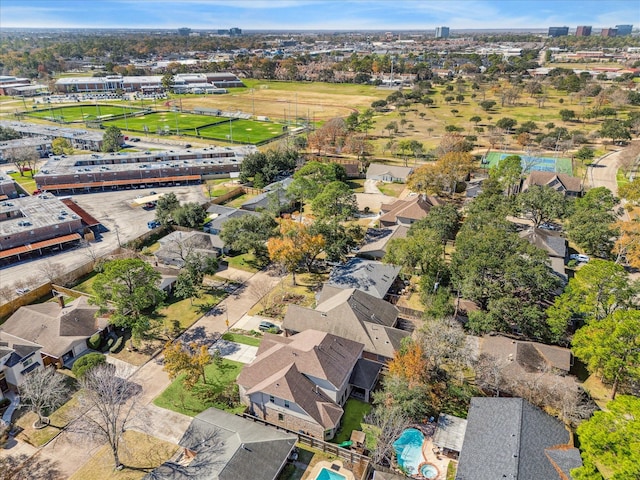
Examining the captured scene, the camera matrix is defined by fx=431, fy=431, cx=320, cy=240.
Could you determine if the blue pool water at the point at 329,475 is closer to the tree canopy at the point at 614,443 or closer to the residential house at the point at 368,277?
the tree canopy at the point at 614,443

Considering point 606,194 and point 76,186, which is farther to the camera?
point 76,186

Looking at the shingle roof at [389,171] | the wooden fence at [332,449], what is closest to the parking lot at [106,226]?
the shingle roof at [389,171]

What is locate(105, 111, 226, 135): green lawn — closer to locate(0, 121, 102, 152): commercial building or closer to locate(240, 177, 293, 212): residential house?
locate(0, 121, 102, 152): commercial building

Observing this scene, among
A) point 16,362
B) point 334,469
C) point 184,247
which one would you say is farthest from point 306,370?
point 184,247

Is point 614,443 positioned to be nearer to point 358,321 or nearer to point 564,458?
point 564,458

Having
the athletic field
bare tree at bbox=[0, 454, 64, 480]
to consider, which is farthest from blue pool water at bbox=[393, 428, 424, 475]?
the athletic field

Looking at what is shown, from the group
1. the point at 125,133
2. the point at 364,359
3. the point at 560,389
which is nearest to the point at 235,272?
the point at 364,359

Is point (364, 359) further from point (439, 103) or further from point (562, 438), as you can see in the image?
point (439, 103)

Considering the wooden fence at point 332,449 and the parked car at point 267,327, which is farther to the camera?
the parked car at point 267,327
